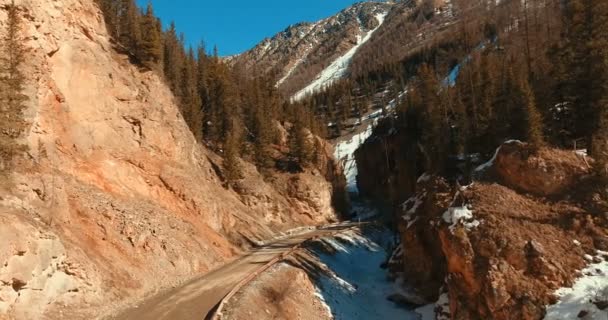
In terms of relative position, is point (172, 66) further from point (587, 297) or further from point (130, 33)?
point (587, 297)

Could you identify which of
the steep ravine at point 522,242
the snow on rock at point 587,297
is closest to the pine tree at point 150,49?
the steep ravine at point 522,242

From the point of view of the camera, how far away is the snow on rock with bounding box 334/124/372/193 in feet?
371

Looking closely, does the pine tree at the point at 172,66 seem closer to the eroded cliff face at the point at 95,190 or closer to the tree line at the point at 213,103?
the tree line at the point at 213,103

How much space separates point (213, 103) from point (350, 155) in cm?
6124

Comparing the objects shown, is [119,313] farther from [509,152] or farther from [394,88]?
[394,88]

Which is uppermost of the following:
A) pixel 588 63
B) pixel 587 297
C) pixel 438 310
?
pixel 588 63

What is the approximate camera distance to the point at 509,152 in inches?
945

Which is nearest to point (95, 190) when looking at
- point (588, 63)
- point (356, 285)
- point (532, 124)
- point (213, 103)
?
point (356, 285)

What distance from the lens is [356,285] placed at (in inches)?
1324

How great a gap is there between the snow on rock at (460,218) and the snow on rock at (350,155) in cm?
8151

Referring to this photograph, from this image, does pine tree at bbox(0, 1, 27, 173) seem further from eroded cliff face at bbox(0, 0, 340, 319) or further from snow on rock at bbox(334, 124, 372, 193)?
snow on rock at bbox(334, 124, 372, 193)

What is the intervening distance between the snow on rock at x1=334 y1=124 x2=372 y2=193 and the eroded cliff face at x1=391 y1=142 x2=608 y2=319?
269 ft

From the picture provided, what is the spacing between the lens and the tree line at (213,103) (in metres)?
47.1

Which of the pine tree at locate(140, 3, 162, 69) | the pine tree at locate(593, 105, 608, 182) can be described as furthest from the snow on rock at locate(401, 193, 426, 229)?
the pine tree at locate(140, 3, 162, 69)
